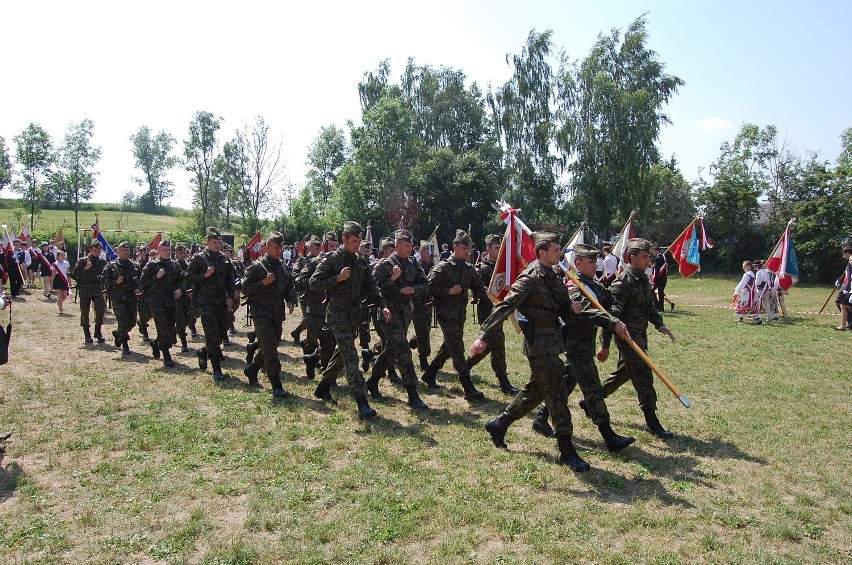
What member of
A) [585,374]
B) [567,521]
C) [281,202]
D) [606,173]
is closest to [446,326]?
[585,374]

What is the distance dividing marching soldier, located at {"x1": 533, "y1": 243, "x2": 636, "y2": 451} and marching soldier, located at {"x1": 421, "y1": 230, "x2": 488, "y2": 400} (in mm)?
1834

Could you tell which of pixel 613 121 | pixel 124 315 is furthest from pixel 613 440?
pixel 613 121

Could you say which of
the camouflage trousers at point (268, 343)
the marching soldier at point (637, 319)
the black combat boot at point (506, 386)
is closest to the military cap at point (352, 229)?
the camouflage trousers at point (268, 343)

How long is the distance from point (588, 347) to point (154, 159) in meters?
102

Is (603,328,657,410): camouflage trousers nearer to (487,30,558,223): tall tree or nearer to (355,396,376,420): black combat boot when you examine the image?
(355,396,376,420): black combat boot

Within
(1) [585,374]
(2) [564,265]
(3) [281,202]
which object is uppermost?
(3) [281,202]

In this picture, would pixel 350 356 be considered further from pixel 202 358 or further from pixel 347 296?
pixel 202 358

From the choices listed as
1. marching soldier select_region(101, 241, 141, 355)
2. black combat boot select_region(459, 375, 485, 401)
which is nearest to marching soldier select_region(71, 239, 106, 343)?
marching soldier select_region(101, 241, 141, 355)

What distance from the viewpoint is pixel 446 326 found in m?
9.24

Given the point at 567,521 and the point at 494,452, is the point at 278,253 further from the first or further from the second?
the point at 567,521

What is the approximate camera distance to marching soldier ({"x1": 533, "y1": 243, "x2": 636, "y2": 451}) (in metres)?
6.70

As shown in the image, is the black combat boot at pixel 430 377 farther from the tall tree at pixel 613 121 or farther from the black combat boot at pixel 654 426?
the tall tree at pixel 613 121

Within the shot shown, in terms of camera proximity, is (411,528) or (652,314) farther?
(652,314)

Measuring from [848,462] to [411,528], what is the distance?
196 inches
